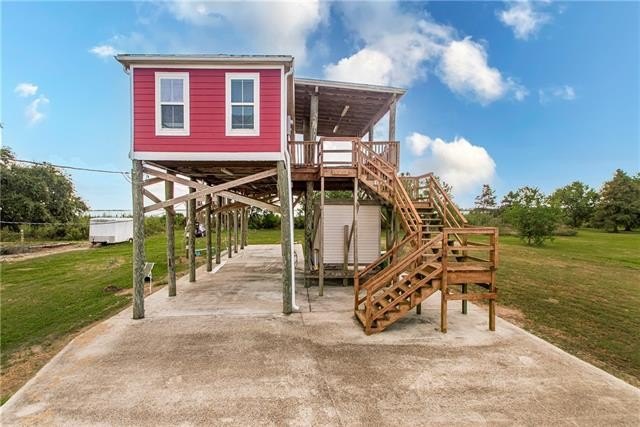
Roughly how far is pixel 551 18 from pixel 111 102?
84.0 feet

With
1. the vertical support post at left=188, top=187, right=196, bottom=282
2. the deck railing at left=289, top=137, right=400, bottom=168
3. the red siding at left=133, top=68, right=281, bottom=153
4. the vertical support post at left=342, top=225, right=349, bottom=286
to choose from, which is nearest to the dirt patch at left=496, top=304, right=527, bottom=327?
the vertical support post at left=342, top=225, right=349, bottom=286

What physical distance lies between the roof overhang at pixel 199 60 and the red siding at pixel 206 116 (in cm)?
15

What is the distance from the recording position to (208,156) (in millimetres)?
7078

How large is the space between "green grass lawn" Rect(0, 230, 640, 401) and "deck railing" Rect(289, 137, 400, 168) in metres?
5.67

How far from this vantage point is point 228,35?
1382 cm

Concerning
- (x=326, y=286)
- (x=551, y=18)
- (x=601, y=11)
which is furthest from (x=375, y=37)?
(x=326, y=286)

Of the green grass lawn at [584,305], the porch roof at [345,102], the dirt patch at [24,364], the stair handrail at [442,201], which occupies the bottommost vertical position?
the green grass lawn at [584,305]

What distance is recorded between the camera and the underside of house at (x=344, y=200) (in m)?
6.25

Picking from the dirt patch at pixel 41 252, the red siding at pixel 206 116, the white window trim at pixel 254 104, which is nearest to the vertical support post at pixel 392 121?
the red siding at pixel 206 116

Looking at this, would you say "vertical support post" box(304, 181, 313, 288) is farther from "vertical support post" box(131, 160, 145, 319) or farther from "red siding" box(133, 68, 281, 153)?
"vertical support post" box(131, 160, 145, 319)

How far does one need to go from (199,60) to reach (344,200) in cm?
579

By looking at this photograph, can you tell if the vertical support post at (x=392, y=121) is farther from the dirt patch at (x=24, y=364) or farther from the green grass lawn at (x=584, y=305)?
the dirt patch at (x=24, y=364)

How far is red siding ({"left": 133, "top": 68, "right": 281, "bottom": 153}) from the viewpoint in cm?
692

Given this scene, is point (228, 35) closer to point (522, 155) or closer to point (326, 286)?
point (326, 286)
